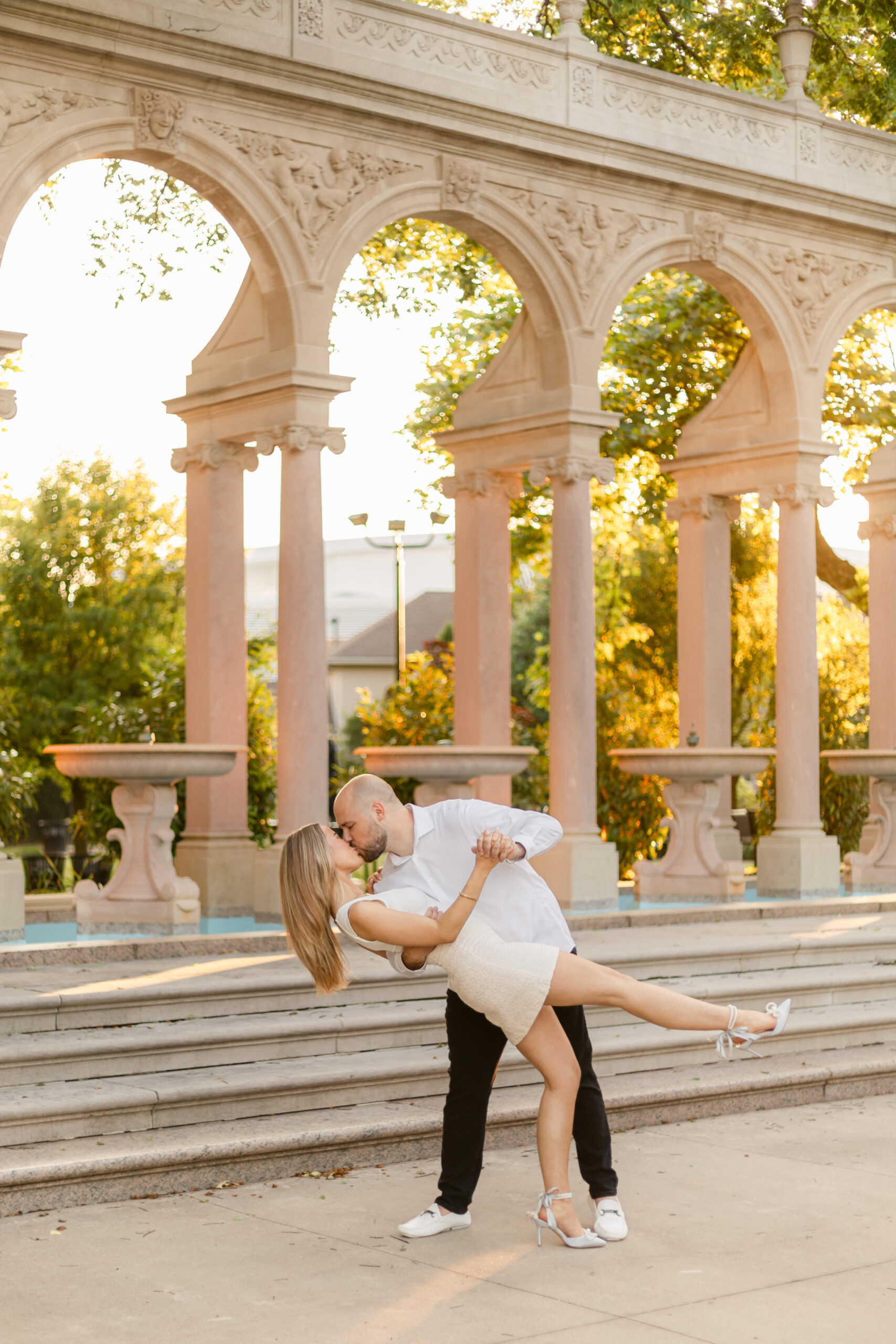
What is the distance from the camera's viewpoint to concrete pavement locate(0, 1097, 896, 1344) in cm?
459

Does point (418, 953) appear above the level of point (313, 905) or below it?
below

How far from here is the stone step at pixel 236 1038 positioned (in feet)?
22.3

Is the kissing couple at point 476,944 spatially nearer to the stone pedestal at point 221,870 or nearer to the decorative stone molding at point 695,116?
the stone pedestal at point 221,870

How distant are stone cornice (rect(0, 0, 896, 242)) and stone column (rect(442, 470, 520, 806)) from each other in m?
2.63

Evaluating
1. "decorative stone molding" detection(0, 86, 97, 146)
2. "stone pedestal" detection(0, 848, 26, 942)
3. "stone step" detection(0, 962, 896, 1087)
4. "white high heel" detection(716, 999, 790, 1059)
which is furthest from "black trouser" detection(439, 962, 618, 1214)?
"decorative stone molding" detection(0, 86, 97, 146)

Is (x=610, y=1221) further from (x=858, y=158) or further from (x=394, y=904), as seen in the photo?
(x=858, y=158)

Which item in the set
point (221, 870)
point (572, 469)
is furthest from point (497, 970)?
point (572, 469)

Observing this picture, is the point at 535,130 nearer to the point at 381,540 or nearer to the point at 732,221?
the point at 732,221

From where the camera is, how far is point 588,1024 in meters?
8.23

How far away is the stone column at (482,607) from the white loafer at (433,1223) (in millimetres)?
7587

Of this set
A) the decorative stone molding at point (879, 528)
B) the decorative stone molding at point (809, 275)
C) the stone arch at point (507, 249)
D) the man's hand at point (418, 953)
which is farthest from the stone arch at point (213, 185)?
the decorative stone molding at point (879, 528)

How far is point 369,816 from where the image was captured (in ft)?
17.0

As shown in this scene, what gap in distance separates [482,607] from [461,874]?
7.95 m

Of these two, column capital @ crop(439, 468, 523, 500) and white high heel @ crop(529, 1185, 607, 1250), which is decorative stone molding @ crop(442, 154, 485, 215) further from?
white high heel @ crop(529, 1185, 607, 1250)
